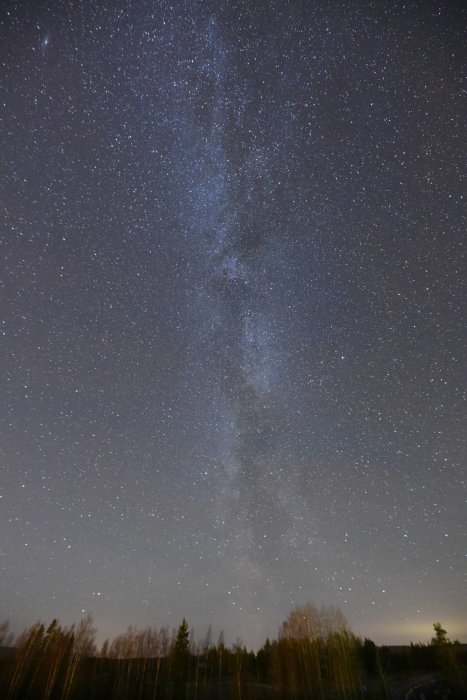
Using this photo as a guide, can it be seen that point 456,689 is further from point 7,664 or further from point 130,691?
point 7,664

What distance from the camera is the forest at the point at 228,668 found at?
130 ft

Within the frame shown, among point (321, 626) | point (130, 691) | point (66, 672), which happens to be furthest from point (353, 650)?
point (66, 672)

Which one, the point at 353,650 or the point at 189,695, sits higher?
the point at 353,650

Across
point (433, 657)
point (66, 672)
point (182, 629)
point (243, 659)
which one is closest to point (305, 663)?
point (243, 659)

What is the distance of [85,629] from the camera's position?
50062mm

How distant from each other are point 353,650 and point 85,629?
3195 cm

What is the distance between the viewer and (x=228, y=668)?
54.1m

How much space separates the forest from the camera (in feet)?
130

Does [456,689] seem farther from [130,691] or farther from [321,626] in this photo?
[130,691]

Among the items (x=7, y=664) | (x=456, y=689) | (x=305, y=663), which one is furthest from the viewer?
(x=305, y=663)

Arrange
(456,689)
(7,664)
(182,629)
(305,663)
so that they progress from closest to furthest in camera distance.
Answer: (456,689) < (7,664) < (305,663) < (182,629)

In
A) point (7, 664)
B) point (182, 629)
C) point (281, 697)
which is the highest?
point (182, 629)

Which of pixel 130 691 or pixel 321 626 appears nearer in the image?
pixel 130 691

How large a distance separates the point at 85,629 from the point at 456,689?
4075cm
